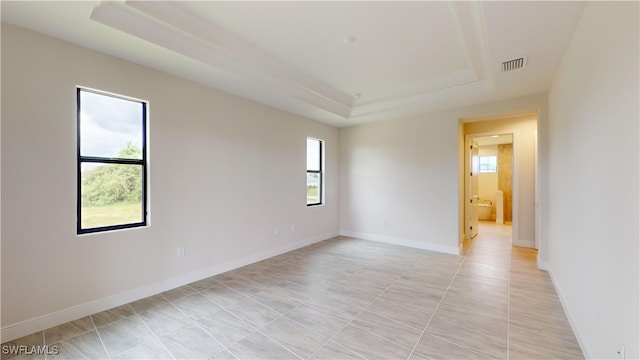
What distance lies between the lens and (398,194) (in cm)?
539

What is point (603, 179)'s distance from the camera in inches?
63.5

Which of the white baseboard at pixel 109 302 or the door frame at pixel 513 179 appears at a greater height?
the door frame at pixel 513 179

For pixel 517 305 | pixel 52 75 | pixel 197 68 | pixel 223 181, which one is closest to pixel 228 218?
pixel 223 181

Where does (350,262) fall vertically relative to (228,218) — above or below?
below

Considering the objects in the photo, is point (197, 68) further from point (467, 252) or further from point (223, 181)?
point (467, 252)

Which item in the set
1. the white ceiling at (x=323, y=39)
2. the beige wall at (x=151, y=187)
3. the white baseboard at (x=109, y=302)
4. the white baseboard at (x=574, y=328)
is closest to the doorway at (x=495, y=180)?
the white baseboard at (x=574, y=328)

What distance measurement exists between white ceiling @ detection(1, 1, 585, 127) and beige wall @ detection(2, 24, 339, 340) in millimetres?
277

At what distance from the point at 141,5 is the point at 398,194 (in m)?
4.83

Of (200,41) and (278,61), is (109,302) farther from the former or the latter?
(278,61)

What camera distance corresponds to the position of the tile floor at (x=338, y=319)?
2.05 meters

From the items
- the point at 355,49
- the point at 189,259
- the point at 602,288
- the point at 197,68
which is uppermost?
the point at 355,49

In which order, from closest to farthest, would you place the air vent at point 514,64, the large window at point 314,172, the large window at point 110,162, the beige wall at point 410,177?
1. the large window at point 110,162
2. the air vent at point 514,64
3. the beige wall at point 410,177
4. the large window at point 314,172

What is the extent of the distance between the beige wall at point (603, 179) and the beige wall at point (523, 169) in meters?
2.91

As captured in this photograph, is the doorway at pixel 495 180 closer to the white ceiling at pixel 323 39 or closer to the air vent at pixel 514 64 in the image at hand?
the air vent at pixel 514 64
